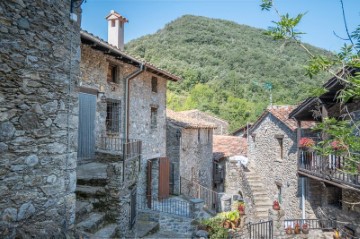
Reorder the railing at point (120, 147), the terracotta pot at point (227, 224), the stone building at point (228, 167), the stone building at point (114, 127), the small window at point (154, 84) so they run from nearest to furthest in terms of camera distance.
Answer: the stone building at point (114, 127), the railing at point (120, 147), the terracotta pot at point (227, 224), the small window at point (154, 84), the stone building at point (228, 167)

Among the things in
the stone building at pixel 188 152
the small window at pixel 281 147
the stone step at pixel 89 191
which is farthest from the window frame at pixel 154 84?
the stone step at pixel 89 191

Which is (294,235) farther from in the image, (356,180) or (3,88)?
(3,88)

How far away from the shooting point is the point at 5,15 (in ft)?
10.8

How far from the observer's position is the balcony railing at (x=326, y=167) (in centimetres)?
928

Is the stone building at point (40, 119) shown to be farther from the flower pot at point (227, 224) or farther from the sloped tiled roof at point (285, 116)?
the sloped tiled roof at point (285, 116)

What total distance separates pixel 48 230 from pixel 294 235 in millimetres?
10153

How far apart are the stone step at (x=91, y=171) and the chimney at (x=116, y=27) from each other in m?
6.68

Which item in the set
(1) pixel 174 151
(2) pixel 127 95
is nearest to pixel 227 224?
(1) pixel 174 151

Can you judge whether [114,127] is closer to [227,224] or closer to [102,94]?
[102,94]

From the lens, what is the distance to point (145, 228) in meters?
10.1

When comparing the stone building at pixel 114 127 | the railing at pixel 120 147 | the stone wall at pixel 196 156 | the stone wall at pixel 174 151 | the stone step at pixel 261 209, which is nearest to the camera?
the stone building at pixel 114 127

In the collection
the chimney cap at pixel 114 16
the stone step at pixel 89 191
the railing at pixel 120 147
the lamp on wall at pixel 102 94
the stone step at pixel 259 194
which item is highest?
the chimney cap at pixel 114 16

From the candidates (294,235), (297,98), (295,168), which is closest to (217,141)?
(295,168)

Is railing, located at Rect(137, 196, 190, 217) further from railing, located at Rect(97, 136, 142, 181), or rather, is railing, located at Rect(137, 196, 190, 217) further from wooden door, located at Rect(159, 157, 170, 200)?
railing, located at Rect(97, 136, 142, 181)
